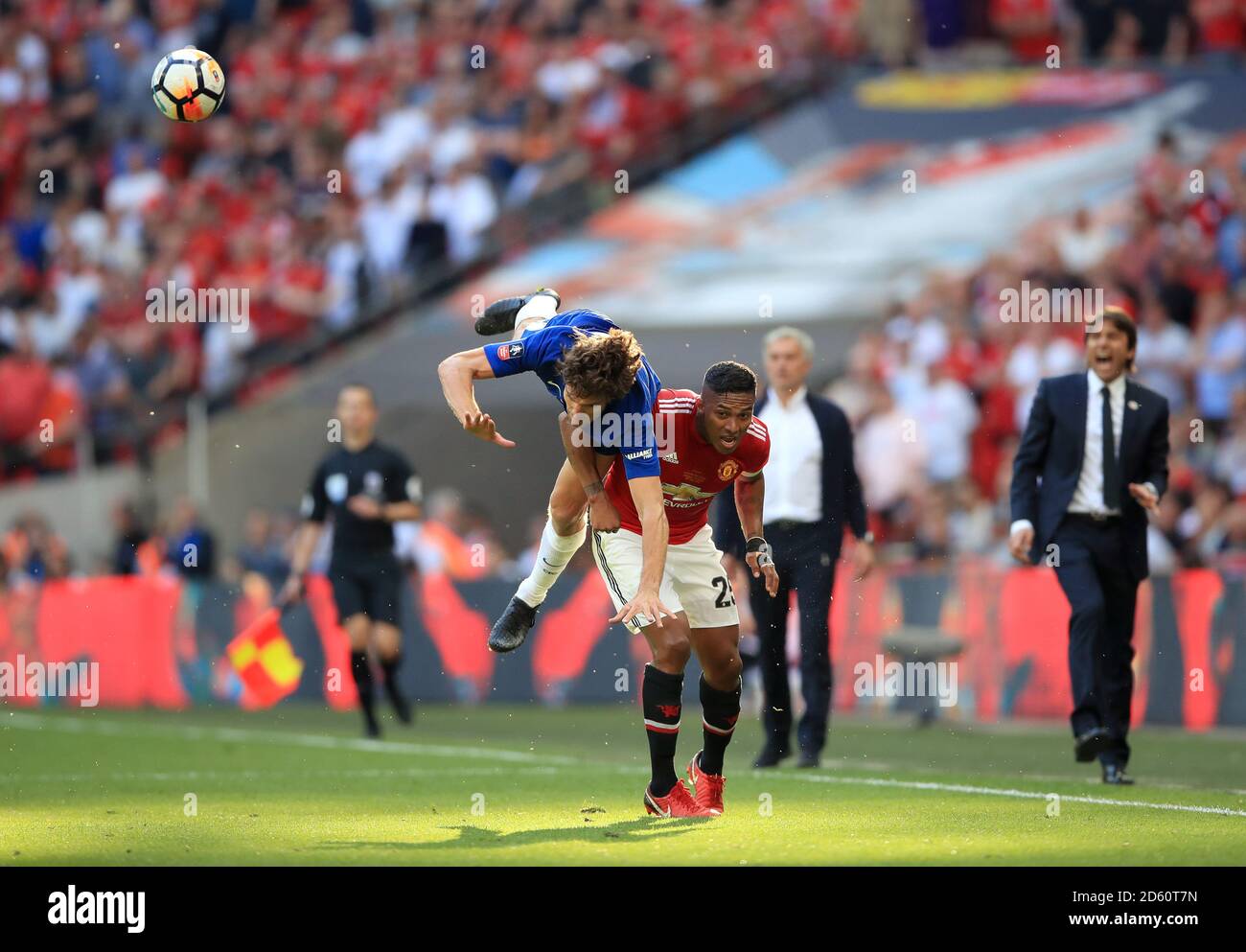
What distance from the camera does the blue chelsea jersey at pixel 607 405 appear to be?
8820 mm

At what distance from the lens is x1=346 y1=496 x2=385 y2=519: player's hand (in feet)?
49.5

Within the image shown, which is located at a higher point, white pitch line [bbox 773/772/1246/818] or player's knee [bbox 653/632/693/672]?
player's knee [bbox 653/632/693/672]

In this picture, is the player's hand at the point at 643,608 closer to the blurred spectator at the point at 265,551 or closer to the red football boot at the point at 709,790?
the red football boot at the point at 709,790

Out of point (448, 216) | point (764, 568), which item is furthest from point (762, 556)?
point (448, 216)

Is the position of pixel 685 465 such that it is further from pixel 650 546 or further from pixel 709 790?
pixel 709 790

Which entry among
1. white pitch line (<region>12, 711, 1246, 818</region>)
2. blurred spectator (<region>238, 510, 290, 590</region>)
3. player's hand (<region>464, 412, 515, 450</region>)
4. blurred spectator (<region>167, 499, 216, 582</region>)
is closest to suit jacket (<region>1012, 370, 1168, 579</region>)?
white pitch line (<region>12, 711, 1246, 818</region>)

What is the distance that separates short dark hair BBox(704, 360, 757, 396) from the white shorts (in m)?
0.88

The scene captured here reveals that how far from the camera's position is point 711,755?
31.1 ft

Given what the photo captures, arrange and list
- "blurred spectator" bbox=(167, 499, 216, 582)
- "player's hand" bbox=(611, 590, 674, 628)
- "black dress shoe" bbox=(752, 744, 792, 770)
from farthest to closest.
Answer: "blurred spectator" bbox=(167, 499, 216, 582) < "black dress shoe" bbox=(752, 744, 792, 770) < "player's hand" bbox=(611, 590, 674, 628)

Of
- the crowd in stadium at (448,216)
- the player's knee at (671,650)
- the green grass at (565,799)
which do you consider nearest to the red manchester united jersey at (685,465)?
the player's knee at (671,650)

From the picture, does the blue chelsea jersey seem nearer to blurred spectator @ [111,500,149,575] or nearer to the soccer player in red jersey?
the soccer player in red jersey

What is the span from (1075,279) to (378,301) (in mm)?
7391

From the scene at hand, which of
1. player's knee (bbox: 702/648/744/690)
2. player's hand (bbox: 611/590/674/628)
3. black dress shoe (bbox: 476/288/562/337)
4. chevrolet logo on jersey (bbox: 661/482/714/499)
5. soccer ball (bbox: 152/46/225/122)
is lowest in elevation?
player's knee (bbox: 702/648/744/690)
